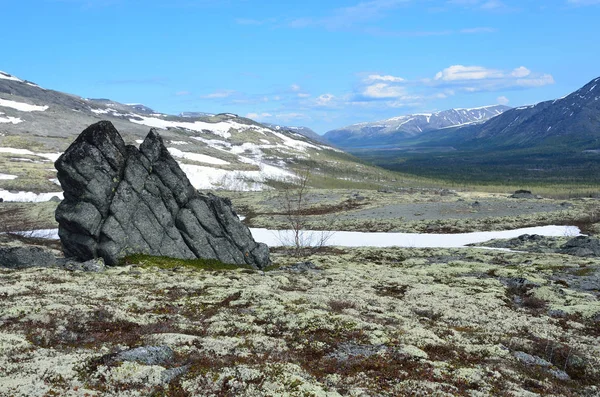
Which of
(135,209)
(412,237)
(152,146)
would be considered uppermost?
(152,146)

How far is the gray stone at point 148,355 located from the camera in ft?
51.5

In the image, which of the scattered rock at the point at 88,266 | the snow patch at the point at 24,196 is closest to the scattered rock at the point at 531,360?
the scattered rock at the point at 88,266

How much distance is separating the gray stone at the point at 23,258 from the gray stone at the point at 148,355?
970 inches

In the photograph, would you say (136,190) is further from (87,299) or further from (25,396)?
(25,396)

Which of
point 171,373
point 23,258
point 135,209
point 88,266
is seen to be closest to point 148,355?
point 171,373

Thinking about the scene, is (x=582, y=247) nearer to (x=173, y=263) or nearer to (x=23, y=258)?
(x=173, y=263)

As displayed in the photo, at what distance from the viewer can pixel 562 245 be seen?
61.6m

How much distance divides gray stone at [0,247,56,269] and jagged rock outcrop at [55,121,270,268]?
2.21 meters

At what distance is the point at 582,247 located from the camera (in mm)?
57438

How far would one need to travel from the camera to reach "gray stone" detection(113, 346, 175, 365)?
15695 mm

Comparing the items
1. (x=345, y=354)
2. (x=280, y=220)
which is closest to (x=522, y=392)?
(x=345, y=354)

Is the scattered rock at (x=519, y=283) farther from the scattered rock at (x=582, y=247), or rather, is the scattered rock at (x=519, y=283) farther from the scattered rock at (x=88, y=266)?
the scattered rock at (x=88, y=266)

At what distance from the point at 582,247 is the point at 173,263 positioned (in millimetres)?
51545

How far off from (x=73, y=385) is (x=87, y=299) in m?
12.1
